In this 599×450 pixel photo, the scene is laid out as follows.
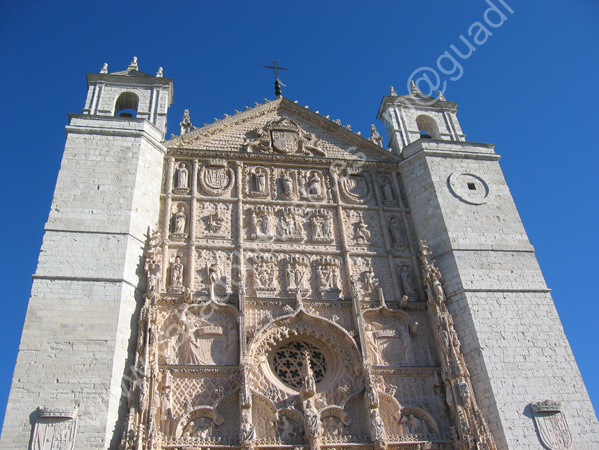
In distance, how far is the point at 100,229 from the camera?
1045cm

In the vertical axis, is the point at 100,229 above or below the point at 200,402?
above

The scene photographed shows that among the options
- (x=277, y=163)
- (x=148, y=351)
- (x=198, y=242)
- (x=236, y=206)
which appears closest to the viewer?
(x=148, y=351)

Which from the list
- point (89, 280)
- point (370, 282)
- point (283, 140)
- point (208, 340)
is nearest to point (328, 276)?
point (370, 282)

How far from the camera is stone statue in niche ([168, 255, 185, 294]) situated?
1045cm

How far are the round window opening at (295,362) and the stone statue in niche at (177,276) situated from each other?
79.9 inches

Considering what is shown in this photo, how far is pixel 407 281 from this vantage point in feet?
37.5

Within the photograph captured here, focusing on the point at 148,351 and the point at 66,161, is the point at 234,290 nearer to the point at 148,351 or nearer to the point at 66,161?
the point at 148,351

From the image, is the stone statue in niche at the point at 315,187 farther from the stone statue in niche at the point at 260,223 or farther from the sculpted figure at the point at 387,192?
the sculpted figure at the point at 387,192

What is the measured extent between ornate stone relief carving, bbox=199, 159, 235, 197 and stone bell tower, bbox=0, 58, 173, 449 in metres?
0.91

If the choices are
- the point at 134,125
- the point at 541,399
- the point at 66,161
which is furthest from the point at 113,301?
the point at 541,399

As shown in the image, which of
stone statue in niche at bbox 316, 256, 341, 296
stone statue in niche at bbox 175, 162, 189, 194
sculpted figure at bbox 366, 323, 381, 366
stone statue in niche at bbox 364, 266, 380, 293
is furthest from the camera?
stone statue in niche at bbox 175, 162, 189, 194

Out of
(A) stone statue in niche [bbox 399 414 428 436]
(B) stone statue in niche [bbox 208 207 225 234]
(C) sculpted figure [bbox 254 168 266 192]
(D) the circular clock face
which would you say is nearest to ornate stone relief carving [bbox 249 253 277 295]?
(B) stone statue in niche [bbox 208 207 225 234]

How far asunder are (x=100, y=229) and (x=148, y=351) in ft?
8.24

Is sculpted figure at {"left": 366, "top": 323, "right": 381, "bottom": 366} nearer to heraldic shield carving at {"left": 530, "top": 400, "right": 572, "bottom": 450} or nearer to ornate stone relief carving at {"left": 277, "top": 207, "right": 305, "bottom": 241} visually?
ornate stone relief carving at {"left": 277, "top": 207, "right": 305, "bottom": 241}
